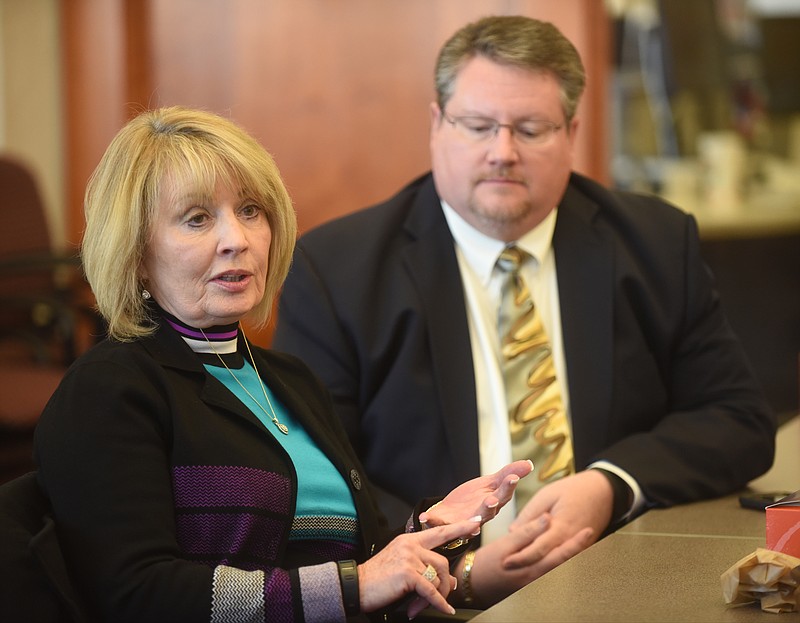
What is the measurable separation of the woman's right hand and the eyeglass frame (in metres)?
1.05

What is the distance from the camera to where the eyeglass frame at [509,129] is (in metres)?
2.29

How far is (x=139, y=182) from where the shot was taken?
142 cm

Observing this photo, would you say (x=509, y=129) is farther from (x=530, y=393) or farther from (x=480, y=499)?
(x=480, y=499)

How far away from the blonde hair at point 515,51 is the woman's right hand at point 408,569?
1.15 meters

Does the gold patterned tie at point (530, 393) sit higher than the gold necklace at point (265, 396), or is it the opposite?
the gold necklace at point (265, 396)

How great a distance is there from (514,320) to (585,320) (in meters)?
0.14

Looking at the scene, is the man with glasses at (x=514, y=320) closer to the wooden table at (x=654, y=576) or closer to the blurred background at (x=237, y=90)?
the wooden table at (x=654, y=576)

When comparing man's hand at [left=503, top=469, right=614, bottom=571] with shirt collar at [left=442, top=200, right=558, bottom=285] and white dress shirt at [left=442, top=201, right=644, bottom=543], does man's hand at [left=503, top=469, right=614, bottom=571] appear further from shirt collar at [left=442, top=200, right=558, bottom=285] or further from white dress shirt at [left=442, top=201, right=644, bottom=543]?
shirt collar at [left=442, top=200, right=558, bottom=285]

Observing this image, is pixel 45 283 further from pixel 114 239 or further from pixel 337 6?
pixel 114 239

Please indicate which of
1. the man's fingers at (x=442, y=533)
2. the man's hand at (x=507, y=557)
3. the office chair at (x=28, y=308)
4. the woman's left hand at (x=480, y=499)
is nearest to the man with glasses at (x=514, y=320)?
the man's hand at (x=507, y=557)

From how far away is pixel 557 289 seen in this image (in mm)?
2367

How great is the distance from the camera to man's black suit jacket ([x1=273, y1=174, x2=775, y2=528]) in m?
2.18

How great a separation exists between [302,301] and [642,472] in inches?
27.6

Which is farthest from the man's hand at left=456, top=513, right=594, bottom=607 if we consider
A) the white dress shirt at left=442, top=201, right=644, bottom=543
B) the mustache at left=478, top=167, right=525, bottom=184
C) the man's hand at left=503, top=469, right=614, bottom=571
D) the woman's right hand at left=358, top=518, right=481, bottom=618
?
the mustache at left=478, top=167, right=525, bottom=184
